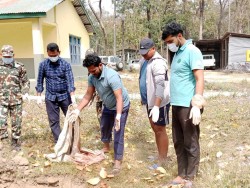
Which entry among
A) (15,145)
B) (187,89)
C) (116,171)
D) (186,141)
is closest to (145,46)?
(187,89)

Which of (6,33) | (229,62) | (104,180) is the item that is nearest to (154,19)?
(229,62)

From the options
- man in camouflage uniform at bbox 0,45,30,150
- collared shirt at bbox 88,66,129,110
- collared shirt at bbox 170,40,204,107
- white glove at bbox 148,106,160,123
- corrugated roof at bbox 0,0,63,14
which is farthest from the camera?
corrugated roof at bbox 0,0,63,14

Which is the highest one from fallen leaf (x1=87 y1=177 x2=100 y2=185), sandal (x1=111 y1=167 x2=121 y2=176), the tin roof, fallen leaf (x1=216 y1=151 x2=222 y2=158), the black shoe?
the tin roof

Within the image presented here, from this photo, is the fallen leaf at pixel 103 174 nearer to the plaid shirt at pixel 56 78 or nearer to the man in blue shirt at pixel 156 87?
the man in blue shirt at pixel 156 87

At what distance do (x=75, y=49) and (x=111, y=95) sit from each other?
13311 mm

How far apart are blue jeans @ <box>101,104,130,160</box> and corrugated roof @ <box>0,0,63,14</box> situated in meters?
8.39

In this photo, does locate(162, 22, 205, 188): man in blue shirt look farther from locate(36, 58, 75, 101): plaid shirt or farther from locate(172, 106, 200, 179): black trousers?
locate(36, 58, 75, 101): plaid shirt

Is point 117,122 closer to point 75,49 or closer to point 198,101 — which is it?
point 198,101

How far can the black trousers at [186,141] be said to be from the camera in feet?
11.7

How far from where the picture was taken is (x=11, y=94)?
476 cm

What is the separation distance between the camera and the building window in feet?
53.6

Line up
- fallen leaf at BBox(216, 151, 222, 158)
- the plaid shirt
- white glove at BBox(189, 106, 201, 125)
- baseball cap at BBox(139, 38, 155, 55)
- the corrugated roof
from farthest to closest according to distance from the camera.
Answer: the corrugated roof < the plaid shirt < fallen leaf at BBox(216, 151, 222, 158) < baseball cap at BBox(139, 38, 155, 55) < white glove at BBox(189, 106, 201, 125)

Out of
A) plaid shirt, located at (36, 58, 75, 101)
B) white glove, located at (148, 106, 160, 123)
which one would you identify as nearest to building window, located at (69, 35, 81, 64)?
plaid shirt, located at (36, 58, 75, 101)

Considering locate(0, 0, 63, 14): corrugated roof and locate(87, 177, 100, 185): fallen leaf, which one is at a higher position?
locate(0, 0, 63, 14): corrugated roof
